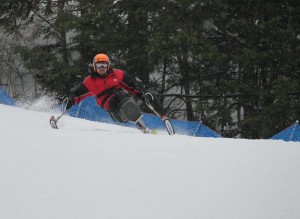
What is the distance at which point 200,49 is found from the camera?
12828 millimetres

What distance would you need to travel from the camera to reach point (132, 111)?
8109 mm

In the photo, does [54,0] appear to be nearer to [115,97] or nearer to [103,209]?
[115,97]

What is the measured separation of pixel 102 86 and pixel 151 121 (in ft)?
9.00

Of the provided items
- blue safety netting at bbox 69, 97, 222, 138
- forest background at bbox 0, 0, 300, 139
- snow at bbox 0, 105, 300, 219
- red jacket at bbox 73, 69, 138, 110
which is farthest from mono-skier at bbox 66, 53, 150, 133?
snow at bbox 0, 105, 300, 219

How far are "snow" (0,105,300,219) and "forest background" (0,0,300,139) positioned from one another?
4.60 metres

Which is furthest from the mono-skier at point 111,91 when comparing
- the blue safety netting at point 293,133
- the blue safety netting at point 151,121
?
the blue safety netting at point 293,133

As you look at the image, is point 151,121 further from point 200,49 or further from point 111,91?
point 200,49

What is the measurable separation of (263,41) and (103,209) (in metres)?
10.4

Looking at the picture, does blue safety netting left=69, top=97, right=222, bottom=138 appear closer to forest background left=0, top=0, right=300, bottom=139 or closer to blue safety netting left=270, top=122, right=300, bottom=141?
forest background left=0, top=0, right=300, bottom=139

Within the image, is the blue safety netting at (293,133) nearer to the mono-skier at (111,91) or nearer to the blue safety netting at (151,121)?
the blue safety netting at (151,121)

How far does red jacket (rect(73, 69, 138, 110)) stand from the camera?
8383 millimetres

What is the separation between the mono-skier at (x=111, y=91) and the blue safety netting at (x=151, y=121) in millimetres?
2264

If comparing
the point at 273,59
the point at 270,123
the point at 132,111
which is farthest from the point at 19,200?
the point at 273,59

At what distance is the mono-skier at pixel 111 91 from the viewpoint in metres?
8.12
